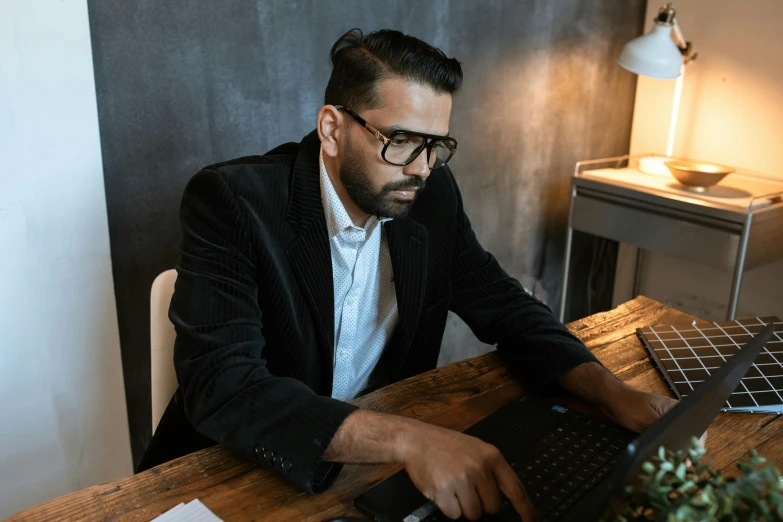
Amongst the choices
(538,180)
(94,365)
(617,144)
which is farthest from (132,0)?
(617,144)

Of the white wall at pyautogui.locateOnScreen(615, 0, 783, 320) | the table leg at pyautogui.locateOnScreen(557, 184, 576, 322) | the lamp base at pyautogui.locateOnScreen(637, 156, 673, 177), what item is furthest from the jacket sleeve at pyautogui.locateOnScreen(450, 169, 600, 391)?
the white wall at pyautogui.locateOnScreen(615, 0, 783, 320)

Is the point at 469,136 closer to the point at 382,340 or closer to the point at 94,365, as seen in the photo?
the point at 382,340

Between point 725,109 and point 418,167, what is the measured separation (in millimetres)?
1909

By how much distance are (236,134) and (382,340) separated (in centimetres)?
81

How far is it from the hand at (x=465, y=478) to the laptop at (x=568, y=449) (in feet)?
0.08

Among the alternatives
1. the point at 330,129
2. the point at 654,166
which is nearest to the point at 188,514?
the point at 330,129

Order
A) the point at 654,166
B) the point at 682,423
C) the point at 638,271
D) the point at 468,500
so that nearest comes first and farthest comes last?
the point at 682,423 < the point at 468,500 < the point at 654,166 < the point at 638,271

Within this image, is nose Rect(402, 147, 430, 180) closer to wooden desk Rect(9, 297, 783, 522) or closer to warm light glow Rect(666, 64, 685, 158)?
wooden desk Rect(9, 297, 783, 522)

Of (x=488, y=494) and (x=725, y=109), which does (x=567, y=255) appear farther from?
(x=488, y=494)

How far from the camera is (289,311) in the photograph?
1.29m

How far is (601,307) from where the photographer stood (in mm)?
3365

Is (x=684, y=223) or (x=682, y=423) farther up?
(x=682, y=423)

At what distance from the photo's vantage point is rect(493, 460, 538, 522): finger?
86 centimetres

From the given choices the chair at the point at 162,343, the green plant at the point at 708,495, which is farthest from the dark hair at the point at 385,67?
the green plant at the point at 708,495
